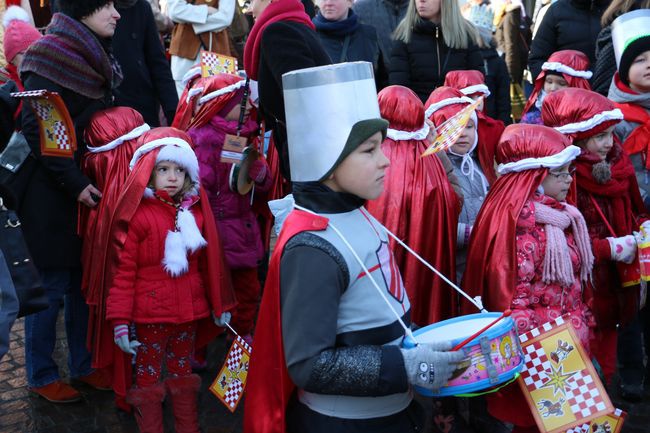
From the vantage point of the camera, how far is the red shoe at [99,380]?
4.81 meters

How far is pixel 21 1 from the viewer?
7109 mm

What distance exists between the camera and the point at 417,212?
393 cm

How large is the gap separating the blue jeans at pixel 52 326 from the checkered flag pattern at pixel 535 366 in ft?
9.96

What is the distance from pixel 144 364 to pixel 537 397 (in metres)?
2.21

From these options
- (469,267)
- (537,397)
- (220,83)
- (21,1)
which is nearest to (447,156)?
(469,267)

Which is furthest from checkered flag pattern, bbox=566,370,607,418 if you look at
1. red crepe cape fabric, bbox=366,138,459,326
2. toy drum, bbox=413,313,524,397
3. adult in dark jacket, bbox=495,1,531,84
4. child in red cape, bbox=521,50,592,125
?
adult in dark jacket, bbox=495,1,531,84

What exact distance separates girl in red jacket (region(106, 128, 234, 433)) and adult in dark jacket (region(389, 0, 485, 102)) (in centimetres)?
243

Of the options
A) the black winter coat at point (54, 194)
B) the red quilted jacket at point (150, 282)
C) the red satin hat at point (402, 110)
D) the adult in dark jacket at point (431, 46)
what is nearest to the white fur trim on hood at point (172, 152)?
the red quilted jacket at point (150, 282)

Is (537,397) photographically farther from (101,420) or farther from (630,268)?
(101,420)

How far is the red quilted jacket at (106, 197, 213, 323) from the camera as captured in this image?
3857 millimetres

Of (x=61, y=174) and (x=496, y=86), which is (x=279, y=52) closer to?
(x=61, y=174)

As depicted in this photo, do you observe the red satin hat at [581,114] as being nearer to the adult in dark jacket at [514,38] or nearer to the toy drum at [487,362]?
the toy drum at [487,362]

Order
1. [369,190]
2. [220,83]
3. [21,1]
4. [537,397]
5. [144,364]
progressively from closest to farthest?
[369,190] < [537,397] < [144,364] < [220,83] < [21,1]

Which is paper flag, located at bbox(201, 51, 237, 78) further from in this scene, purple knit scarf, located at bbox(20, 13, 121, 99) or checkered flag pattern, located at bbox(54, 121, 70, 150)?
checkered flag pattern, located at bbox(54, 121, 70, 150)
